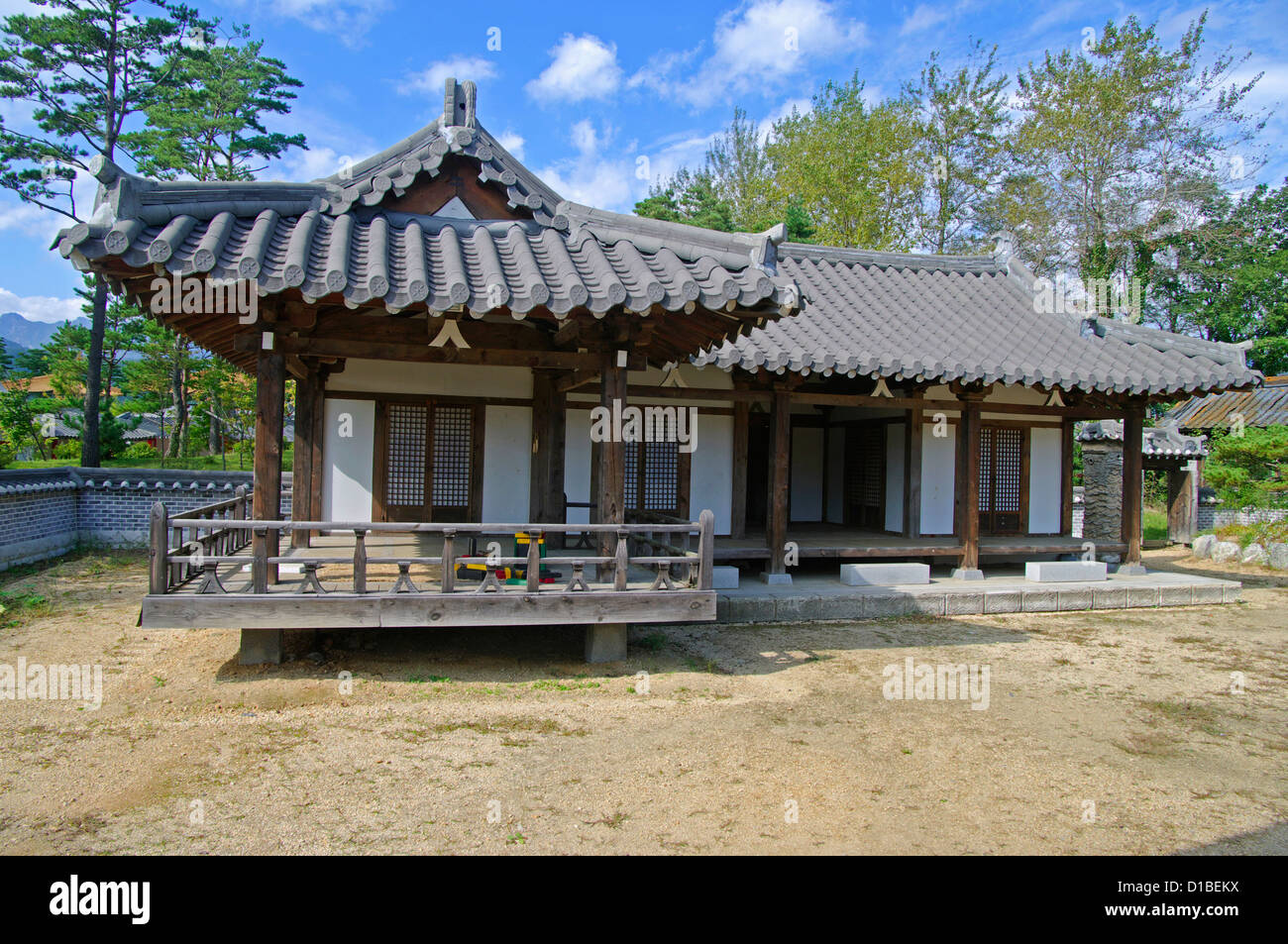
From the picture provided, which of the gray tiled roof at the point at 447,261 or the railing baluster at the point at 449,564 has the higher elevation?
the gray tiled roof at the point at 447,261

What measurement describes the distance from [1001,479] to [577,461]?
7.47 m

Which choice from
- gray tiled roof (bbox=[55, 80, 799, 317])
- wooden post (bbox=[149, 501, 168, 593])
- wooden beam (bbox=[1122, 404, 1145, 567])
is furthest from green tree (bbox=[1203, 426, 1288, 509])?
wooden post (bbox=[149, 501, 168, 593])

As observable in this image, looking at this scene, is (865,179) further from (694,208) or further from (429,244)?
(429,244)

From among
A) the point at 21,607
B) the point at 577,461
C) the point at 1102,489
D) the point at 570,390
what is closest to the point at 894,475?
the point at 577,461

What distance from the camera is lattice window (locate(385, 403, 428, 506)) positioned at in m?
10.3

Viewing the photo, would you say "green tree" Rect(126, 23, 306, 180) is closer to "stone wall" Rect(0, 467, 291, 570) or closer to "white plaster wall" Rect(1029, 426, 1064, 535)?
"stone wall" Rect(0, 467, 291, 570)

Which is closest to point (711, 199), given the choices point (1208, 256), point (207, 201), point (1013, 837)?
point (1208, 256)

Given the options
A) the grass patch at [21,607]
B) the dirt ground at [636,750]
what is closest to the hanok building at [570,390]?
the dirt ground at [636,750]

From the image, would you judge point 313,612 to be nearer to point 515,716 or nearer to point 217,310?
point 515,716

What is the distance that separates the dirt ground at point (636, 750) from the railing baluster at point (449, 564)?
0.91 meters

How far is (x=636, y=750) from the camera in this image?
5.49 m

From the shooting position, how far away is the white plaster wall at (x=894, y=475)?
1273 centimetres

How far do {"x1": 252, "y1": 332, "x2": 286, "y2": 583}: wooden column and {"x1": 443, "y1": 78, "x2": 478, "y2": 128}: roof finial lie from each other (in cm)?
311

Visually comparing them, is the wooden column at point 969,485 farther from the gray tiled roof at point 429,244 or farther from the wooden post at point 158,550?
the wooden post at point 158,550
